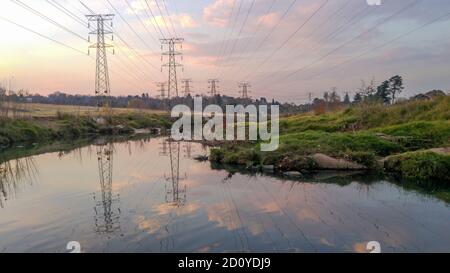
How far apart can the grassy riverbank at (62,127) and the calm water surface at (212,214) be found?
69.5 feet

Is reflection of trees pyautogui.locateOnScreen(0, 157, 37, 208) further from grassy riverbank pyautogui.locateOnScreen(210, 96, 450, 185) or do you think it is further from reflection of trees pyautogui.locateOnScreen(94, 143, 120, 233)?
grassy riverbank pyautogui.locateOnScreen(210, 96, 450, 185)

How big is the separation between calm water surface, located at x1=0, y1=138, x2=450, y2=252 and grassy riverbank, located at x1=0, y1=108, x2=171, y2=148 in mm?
21169

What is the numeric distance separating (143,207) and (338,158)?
10.5 m

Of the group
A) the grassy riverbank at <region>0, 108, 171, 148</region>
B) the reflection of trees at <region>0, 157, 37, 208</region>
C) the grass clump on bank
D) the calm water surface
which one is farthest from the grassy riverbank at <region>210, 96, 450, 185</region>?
the grassy riverbank at <region>0, 108, 171, 148</region>

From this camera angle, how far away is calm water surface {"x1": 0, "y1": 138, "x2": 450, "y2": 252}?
835 centimetres

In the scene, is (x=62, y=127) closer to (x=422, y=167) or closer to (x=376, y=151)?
(x=376, y=151)

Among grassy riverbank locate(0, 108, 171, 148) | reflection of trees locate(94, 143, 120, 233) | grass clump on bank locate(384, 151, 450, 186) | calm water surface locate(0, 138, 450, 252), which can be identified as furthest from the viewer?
grassy riverbank locate(0, 108, 171, 148)

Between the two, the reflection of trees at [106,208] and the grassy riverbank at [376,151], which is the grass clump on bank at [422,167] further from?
the reflection of trees at [106,208]

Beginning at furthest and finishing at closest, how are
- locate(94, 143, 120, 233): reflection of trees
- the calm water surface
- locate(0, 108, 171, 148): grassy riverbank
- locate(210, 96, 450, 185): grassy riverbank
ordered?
locate(0, 108, 171, 148): grassy riverbank → locate(210, 96, 450, 185): grassy riverbank → locate(94, 143, 120, 233): reflection of trees → the calm water surface

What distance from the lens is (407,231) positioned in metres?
9.17

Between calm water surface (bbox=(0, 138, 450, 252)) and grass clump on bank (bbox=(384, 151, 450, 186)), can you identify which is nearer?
calm water surface (bbox=(0, 138, 450, 252))

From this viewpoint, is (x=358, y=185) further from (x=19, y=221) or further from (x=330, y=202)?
(x=19, y=221)

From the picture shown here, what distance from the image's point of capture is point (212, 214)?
1075 cm

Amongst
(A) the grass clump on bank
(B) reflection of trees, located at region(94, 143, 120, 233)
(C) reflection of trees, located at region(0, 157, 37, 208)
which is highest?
(A) the grass clump on bank
